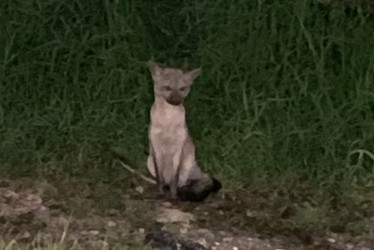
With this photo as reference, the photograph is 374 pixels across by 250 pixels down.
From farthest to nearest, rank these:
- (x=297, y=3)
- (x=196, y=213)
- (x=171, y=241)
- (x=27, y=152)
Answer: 1. (x=297, y=3)
2. (x=27, y=152)
3. (x=196, y=213)
4. (x=171, y=241)

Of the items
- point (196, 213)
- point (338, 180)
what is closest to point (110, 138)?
point (196, 213)

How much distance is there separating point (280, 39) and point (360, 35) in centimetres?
50

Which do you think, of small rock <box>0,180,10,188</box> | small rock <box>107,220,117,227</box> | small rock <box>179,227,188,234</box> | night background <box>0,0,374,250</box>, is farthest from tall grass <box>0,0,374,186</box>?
small rock <box>179,227,188,234</box>

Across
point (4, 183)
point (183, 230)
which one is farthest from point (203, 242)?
point (4, 183)

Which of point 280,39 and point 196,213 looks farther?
point 280,39

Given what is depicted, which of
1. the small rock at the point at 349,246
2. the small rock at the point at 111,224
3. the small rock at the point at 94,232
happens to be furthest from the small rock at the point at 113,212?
the small rock at the point at 349,246

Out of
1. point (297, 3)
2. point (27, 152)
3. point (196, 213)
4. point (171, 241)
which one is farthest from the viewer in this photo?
point (297, 3)

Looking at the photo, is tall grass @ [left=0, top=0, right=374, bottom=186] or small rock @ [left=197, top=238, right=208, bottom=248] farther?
tall grass @ [left=0, top=0, right=374, bottom=186]

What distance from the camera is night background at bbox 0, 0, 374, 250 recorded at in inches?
221

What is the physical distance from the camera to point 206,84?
20.8ft

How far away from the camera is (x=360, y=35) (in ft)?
20.9

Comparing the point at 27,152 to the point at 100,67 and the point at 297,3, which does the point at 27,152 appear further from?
the point at 297,3

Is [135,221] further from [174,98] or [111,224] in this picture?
[174,98]

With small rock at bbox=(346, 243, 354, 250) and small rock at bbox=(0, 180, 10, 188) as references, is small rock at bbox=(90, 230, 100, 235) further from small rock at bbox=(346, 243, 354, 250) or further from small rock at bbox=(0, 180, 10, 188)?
small rock at bbox=(346, 243, 354, 250)
